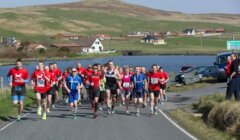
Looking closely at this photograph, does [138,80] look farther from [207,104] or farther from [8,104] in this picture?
[8,104]

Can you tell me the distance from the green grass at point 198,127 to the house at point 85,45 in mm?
140634

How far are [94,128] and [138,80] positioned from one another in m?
5.25

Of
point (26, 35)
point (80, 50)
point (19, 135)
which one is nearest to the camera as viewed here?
point (19, 135)

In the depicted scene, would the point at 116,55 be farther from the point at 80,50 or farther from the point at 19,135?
the point at 19,135

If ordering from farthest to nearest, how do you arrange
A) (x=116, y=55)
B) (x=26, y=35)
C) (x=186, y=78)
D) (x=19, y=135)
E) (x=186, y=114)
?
(x=26, y=35)
(x=116, y=55)
(x=186, y=78)
(x=186, y=114)
(x=19, y=135)

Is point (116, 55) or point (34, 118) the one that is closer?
point (34, 118)

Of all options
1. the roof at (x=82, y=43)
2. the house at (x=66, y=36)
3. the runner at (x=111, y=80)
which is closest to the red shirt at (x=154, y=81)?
the runner at (x=111, y=80)

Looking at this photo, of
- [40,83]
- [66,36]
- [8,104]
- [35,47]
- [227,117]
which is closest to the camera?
[227,117]

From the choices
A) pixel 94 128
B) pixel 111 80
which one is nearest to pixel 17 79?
pixel 94 128

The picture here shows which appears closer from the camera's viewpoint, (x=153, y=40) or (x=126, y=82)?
(x=126, y=82)

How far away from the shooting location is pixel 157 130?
53.2 ft

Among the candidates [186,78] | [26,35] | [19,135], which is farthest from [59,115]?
[26,35]

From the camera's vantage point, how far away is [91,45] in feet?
546

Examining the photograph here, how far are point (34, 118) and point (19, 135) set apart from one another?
485cm
